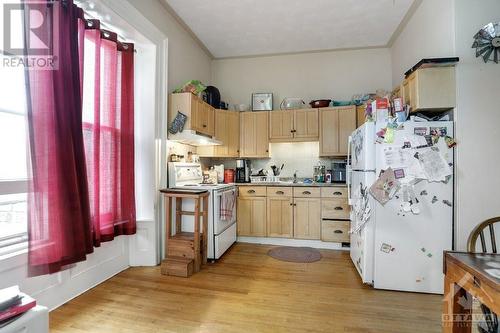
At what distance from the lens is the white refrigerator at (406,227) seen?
2.25 m

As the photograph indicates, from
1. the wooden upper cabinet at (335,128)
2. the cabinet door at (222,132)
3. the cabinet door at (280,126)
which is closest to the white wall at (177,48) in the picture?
the cabinet door at (222,132)

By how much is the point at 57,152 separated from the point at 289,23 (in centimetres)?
313

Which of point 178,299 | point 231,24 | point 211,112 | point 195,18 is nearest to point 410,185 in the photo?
point 178,299

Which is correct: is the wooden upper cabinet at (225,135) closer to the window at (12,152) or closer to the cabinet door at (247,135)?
the cabinet door at (247,135)

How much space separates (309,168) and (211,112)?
189 centimetres

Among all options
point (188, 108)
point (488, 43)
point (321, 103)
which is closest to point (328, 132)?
point (321, 103)

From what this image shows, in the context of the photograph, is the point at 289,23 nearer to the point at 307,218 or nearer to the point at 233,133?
the point at 233,133

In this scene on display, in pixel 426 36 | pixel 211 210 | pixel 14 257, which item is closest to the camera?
pixel 14 257

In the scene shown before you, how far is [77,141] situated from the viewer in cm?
198

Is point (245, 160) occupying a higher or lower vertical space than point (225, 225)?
higher

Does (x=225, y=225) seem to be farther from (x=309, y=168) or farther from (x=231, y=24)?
(x=231, y=24)

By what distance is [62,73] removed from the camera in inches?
72.7

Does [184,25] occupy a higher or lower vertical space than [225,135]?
higher

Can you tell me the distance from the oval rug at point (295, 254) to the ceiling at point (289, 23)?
10.4 ft
